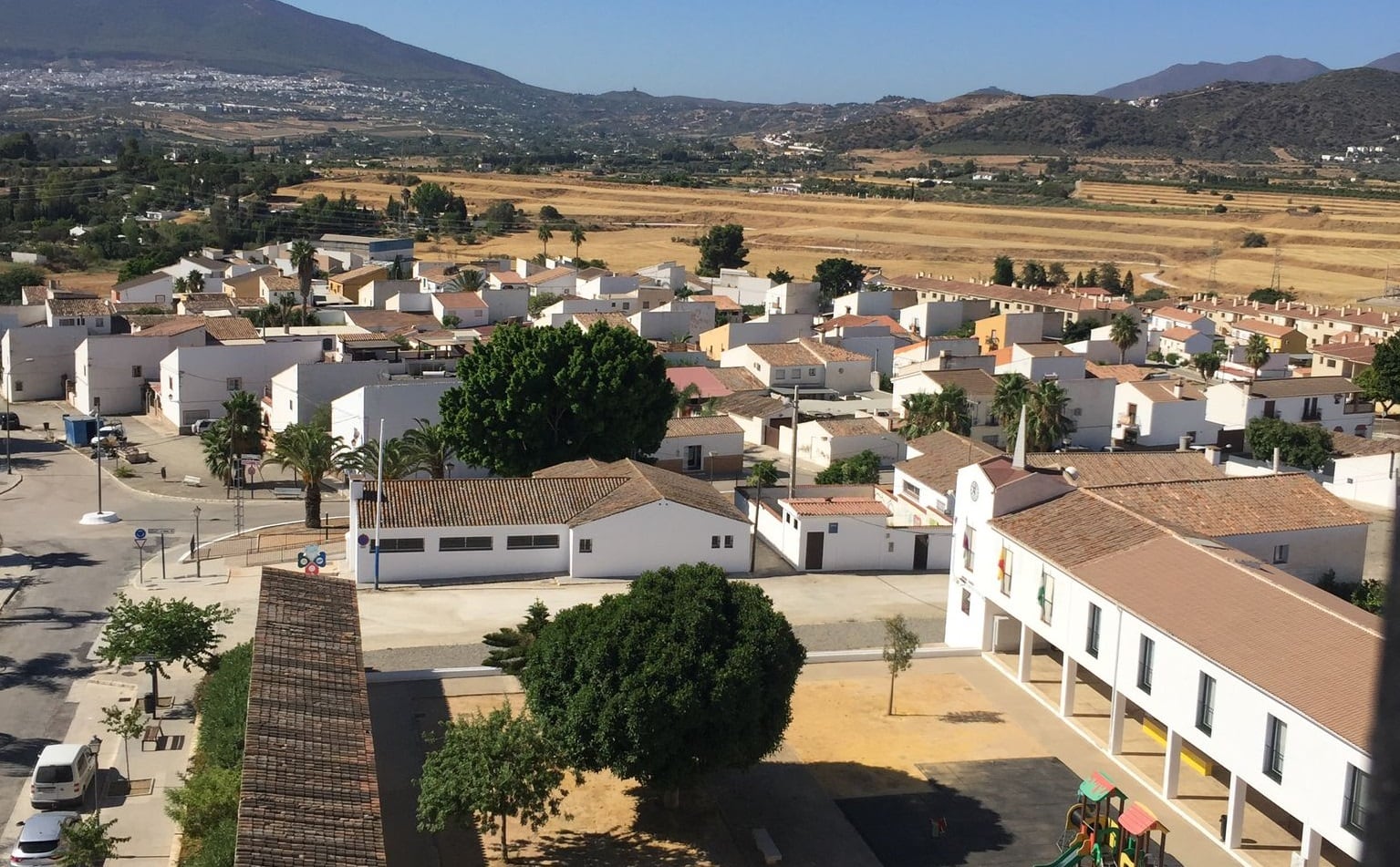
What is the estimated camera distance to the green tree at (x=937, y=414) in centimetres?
5419

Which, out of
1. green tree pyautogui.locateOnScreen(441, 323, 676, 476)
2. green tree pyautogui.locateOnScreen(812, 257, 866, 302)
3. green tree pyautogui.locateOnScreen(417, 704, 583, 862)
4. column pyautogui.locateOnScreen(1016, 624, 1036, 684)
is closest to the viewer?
green tree pyautogui.locateOnScreen(417, 704, 583, 862)

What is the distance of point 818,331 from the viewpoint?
264 ft

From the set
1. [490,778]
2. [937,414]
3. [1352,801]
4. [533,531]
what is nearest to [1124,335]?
[937,414]

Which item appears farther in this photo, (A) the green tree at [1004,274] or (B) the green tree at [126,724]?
(A) the green tree at [1004,274]

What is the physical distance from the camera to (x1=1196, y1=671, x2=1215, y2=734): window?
2325 cm

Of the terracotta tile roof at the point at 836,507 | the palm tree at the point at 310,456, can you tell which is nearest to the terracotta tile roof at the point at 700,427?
the terracotta tile roof at the point at 836,507

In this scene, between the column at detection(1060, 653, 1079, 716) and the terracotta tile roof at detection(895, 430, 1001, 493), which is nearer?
the column at detection(1060, 653, 1079, 716)

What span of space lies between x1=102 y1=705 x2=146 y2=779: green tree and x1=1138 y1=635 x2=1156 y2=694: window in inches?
736

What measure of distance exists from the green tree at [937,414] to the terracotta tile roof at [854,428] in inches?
44.5

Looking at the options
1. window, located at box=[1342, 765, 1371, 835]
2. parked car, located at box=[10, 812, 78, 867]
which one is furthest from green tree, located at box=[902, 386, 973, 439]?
parked car, located at box=[10, 812, 78, 867]

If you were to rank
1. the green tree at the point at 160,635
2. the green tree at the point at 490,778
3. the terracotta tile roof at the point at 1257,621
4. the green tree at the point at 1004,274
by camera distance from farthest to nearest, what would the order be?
the green tree at the point at 1004,274, the green tree at the point at 160,635, the terracotta tile roof at the point at 1257,621, the green tree at the point at 490,778

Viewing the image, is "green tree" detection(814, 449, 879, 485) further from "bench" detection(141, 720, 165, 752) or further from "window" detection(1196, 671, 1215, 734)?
"bench" detection(141, 720, 165, 752)

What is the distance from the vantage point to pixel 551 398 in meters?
45.6

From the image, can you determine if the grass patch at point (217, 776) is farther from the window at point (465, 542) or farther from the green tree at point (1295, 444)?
the green tree at point (1295, 444)
